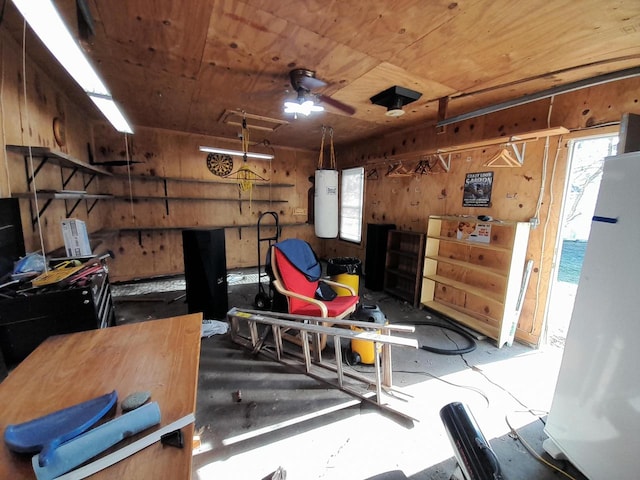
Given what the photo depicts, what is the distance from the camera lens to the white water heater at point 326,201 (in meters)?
3.62

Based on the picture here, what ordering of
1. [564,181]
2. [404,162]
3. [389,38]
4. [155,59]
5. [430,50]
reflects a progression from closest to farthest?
[389,38]
[430,50]
[155,59]
[564,181]
[404,162]

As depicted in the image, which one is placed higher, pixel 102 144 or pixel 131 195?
pixel 102 144

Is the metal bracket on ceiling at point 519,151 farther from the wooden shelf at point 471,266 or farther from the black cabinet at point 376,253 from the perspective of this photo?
the black cabinet at point 376,253

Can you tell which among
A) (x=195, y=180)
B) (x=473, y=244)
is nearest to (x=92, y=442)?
(x=473, y=244)

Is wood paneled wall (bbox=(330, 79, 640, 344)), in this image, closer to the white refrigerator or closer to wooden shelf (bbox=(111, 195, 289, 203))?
the white refrigerator

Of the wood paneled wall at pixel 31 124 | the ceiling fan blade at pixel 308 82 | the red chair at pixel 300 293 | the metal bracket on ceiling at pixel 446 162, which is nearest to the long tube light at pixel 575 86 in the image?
the metal bracket on ceiling at pixel 446 162

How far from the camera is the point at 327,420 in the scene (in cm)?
170

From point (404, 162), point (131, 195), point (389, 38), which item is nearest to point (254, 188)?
point (131, 195)

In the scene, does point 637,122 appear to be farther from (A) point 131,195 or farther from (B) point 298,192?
(A) point 131,195

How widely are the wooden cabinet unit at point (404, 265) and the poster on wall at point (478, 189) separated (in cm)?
70

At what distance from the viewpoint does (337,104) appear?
273 cm

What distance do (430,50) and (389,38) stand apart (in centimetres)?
33

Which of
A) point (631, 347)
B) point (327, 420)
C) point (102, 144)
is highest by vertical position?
point (102, 144)

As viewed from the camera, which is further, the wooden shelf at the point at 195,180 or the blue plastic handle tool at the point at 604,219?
the wooden shelf at the point at 195,180
